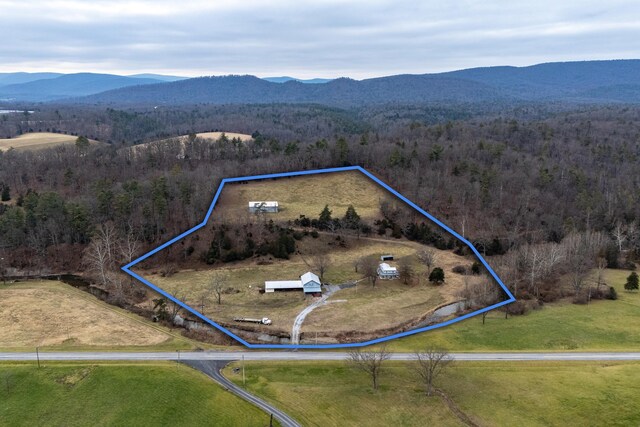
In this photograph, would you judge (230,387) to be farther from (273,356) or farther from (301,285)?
(301,285)

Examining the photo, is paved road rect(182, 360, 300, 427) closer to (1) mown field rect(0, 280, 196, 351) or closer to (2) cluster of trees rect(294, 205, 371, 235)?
(1) mown field rect(0, 280, 196, 351)

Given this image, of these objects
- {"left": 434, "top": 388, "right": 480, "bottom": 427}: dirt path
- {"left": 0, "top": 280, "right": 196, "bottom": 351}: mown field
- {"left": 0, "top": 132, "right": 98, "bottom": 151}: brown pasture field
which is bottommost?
{"left": 434, "top": 388, "right": 480, "bottom": 427}: dirt path

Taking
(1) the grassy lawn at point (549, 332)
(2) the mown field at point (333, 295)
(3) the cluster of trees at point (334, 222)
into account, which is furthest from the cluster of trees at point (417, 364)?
(3) the cluster of trees at point (334, 222)

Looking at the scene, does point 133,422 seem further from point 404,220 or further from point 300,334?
point 404,220

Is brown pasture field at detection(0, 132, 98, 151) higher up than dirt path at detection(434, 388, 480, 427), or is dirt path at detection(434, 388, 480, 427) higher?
brown pasture field at detection(0, 132, 98, 151)

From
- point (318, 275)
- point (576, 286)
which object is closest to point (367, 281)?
point (318, 275)

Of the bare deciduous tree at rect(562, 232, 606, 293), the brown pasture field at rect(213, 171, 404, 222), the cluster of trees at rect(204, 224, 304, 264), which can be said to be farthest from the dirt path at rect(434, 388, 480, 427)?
the brown pasture field at rect(213, 171, 404, 222)

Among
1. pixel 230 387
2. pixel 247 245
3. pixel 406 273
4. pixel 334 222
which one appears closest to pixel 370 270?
pixel 406 273
